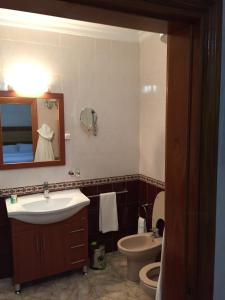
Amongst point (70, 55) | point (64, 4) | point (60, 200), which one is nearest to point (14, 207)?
point (60, 200)

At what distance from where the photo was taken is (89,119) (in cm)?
283

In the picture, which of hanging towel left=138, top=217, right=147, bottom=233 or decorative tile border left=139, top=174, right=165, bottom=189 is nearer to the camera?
decorative tile border left=139, top=174, right=165, bottom=189

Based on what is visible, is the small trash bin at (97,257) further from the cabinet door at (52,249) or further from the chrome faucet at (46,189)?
the chrome faucet at (46,189)

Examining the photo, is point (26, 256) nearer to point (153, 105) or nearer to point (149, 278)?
point (149, 278)

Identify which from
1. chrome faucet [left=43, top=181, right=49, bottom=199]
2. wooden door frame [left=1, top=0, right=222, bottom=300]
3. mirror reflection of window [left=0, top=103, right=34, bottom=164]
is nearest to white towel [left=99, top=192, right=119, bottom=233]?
chrome faucet [left=43, top=181, right=49, bottom=199]

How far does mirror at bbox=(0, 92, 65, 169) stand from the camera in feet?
8.21

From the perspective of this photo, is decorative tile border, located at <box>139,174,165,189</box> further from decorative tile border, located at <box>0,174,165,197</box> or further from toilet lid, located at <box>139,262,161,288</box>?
toilet lid, located at <box>139,262,161,288</box>

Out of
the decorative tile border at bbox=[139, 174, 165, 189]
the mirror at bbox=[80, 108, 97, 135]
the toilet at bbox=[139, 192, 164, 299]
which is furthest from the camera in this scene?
the mirror at bbox=[80, 108, 97, 135]

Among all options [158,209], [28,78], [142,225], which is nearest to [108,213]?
[142,225]

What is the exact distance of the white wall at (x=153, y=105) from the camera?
263 centimetres

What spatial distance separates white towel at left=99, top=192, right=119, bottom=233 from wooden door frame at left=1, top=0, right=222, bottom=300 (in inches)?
75.7

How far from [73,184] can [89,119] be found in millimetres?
742

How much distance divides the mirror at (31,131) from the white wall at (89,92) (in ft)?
0.29

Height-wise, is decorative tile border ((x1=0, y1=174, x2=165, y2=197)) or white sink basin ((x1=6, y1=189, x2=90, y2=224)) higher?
decorative tile border ((x1=0, y1=174, x2=165, y2=197))
